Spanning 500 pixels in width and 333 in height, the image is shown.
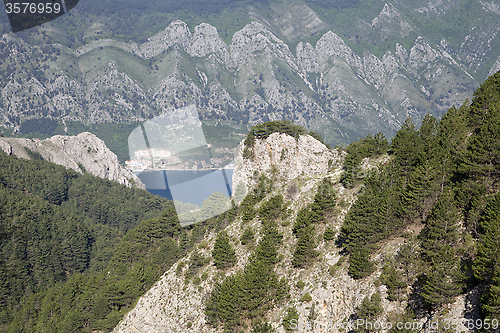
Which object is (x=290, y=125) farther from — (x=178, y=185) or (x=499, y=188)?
(x=178, y=185)

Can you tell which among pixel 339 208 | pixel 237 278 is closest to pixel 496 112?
pixel 339 208

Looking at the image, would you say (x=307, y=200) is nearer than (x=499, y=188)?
No

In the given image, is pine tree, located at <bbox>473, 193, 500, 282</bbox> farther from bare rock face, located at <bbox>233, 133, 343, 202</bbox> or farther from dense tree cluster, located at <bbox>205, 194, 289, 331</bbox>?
bare rock face, located at <bbox>233, 133, 343, 202</bbox>

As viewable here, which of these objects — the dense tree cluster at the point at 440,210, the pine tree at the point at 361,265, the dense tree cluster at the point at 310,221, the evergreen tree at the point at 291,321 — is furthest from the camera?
the dense tree cluster at the point at 310,221

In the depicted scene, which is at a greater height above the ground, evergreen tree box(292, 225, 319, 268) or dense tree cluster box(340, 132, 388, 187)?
dense tree cluster box(340, 132, 388, 187)

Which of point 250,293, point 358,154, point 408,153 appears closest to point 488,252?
point 408,153

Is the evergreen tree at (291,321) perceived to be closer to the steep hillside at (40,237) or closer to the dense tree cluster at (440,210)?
the dense tree cluster at (440,210)

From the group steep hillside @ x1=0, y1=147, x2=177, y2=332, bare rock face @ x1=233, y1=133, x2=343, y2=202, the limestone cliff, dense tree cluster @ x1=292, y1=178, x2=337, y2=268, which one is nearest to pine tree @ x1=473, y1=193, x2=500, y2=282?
the limestone cliff

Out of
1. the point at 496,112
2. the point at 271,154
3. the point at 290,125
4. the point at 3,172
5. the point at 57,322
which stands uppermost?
the point at 3,172

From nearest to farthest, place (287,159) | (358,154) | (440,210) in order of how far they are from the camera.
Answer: (440,210), (358,154), (287,159)

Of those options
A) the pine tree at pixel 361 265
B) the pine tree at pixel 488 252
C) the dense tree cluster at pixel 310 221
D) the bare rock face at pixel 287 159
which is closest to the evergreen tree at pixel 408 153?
the dense tree cluster at pixel 310 221

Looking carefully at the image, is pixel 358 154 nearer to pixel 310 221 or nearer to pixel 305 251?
pixel 310 221

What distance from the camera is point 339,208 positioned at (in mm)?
60094

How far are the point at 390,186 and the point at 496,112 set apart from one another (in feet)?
57.2
